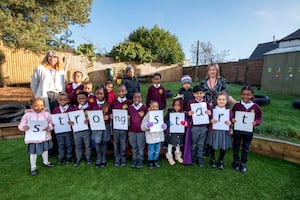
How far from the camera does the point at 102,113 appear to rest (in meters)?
2.92

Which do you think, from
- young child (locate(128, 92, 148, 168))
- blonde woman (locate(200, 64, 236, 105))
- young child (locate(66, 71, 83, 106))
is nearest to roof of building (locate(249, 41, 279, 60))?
blonde woman (locate(200, 64, 236, 105))

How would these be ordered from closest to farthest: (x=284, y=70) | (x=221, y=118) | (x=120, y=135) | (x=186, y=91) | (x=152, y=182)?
(x=152, y=182)
(x=221, y=118)
(x=120, y=135)
(x=186, y=91)
(x=284, y=70)

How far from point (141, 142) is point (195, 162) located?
1.04 m

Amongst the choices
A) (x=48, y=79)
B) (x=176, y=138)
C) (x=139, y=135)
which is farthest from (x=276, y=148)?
(x=48, y=79)

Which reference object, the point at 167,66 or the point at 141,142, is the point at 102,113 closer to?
the point at 141,142

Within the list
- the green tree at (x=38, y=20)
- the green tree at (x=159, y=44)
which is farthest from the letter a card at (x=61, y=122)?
the green tree at (x=159, y=44)

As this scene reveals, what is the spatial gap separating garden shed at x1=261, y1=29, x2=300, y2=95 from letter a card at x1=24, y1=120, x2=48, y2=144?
10622mm

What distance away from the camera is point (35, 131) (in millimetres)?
2738

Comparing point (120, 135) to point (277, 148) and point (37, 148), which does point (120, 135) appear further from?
point (277, 148)

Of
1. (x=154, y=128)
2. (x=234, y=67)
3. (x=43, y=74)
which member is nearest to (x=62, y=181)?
(x=154, y=128)

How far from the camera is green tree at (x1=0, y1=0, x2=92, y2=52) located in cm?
718

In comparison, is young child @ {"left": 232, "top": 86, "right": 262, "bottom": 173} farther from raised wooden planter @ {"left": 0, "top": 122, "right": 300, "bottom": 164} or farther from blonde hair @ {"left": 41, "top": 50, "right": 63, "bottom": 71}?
blonde hair @ {"left": 41, "top": 50, "right": 63, "bottom": 71}

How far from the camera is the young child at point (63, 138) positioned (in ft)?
9.78

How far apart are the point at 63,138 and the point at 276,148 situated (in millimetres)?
3781
